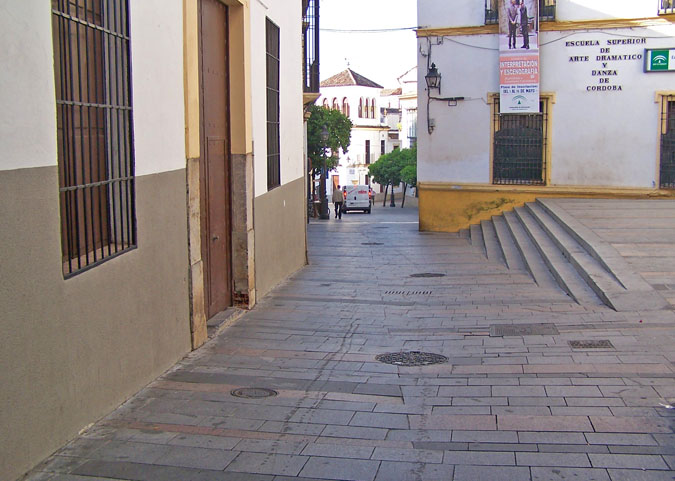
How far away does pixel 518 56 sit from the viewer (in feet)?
64.6

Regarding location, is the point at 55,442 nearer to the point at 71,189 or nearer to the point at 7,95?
the point at 71,189

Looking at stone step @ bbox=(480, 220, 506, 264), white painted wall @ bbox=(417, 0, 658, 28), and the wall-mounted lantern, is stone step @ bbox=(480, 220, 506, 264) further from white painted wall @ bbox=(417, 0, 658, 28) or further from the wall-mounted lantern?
white painted wall @ bbox=(417, 0, 658, 28)

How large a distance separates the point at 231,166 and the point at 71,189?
479 centimetres

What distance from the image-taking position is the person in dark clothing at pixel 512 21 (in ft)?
64.1

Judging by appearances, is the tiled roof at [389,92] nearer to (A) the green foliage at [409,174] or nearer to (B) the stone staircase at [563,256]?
(A) the green foliage at [409,174]

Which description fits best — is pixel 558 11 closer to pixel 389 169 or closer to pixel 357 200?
pixel 357 200

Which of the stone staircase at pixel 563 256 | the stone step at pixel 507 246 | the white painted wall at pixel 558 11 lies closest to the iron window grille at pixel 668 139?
the white painted wall at pixel 558 11

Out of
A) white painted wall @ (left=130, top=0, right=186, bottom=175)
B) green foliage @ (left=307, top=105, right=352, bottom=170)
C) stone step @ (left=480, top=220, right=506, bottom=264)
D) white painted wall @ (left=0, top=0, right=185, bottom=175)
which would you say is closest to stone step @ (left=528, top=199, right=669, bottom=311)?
stone step @ (left=480, top=220, right=506, bottom=264)

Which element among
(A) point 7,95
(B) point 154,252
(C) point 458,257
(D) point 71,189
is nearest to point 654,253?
(C) point 458,257

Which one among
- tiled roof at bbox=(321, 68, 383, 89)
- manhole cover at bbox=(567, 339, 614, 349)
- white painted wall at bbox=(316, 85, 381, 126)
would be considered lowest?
manhole cover at bbox=(567, 339, 614, 349)

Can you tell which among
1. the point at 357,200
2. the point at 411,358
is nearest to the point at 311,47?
the point at 411,358

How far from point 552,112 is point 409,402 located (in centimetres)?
1499

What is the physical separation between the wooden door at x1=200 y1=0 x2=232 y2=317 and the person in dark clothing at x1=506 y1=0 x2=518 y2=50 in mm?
11481

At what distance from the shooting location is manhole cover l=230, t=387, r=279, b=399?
6.38m
